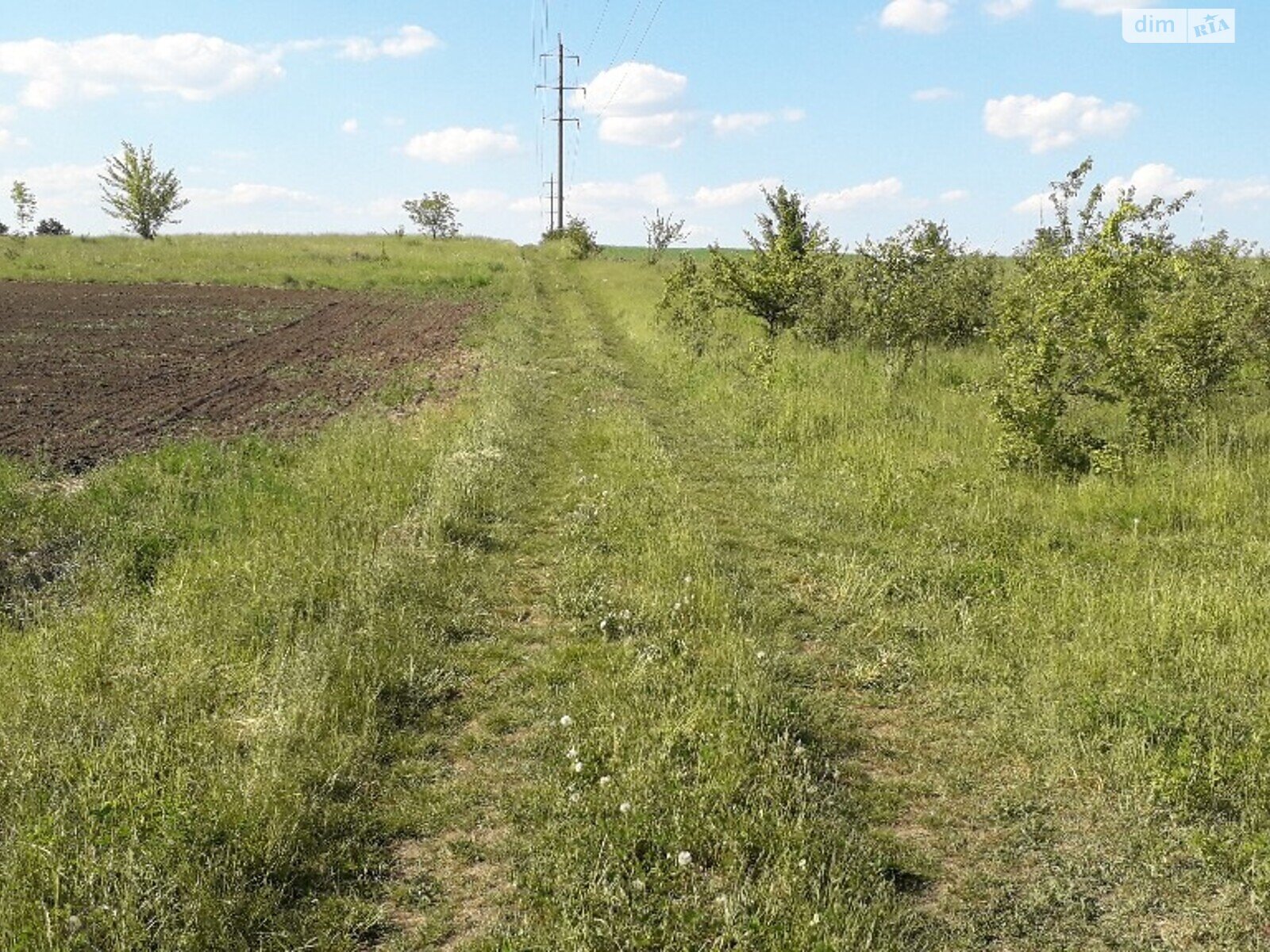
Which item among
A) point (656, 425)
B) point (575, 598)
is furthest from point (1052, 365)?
point (575, 598)

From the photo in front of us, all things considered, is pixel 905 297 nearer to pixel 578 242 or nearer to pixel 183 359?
pixel 183 359

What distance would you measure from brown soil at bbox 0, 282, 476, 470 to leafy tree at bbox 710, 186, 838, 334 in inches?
276

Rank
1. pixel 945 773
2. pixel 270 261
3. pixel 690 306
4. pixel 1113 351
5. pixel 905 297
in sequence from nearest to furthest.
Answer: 1. pixel 945 773
2. pixel 1113 351
3. pixel 905 297
4. pixel 690 306
5. pixel 270 261

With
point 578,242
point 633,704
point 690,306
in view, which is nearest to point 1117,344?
point 633,704

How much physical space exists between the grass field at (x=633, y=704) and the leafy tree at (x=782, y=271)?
8.65 meters

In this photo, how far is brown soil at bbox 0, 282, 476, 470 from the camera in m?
12.8

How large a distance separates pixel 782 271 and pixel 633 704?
14578 millimetres

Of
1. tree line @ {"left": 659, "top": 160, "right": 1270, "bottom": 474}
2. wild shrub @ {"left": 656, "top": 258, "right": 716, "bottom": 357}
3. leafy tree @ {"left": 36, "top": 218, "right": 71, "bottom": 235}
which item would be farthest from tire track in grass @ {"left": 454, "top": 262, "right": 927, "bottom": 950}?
leafy tree @ {"left": 36, "top": 218, "right": 71, "bottom": 235}

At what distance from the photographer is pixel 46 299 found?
32594mm

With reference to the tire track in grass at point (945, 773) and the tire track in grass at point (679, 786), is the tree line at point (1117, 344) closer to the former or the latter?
the tire track in grass at point (945, 773)

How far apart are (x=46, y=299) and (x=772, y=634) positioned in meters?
36.0

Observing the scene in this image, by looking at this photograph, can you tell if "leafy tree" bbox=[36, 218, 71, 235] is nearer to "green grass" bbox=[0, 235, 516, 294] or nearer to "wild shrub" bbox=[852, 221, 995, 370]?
"green grass" bbox=[0, 235, 516, 294]

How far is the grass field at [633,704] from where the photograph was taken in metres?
3.57

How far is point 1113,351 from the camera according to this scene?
944 centimetres
